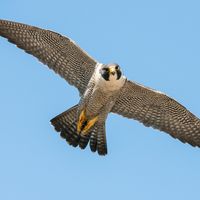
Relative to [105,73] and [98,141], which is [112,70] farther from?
[98,141]

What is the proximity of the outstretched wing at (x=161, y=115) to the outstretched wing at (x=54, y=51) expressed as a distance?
115cm

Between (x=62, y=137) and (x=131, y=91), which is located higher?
(x=131, y=91)

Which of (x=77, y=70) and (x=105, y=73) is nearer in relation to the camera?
(x=105, y=73)

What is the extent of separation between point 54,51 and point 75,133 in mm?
2196

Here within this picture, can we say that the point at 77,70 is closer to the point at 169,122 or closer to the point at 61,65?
the point at 61,65

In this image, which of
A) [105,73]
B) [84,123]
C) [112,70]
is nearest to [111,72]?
[112,70]

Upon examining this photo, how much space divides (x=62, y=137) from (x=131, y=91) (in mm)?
2161

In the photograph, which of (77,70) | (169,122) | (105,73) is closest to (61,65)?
(77,70)

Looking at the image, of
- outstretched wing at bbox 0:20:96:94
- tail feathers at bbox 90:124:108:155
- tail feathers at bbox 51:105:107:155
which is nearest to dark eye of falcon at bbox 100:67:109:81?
outstretched wing at bbox 0:20:96:94

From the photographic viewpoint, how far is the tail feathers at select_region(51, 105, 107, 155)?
18.2 metres

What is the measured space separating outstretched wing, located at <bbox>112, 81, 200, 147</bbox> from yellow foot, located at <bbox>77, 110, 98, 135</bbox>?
2.73 ft

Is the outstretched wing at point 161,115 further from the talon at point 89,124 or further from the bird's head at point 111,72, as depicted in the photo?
the bird's head at point 111,72

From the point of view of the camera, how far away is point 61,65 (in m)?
17.7

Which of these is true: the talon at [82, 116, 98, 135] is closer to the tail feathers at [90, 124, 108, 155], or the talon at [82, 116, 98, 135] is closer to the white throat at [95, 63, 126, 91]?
the tail feathers at [90, 124, 108, 155]
